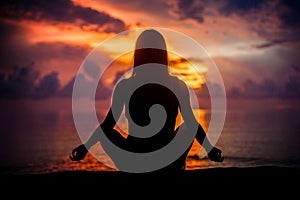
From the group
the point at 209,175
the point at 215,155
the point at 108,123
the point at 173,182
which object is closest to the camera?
the point at 215,155

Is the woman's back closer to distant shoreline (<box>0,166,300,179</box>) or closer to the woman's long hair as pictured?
the woman's long hair

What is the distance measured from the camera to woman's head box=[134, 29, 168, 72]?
527 centimetres

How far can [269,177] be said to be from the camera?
5.86m

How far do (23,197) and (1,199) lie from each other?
0.33m

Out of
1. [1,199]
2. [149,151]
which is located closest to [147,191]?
[149,151]

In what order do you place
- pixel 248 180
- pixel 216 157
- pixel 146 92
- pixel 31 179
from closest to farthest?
pixel 216 157 < pixel 146 92 < pixel 248 180 < pixel 31 179

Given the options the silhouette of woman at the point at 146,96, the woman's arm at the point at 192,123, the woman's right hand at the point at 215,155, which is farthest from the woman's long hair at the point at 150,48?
the woman's right hand at the point at 215,155

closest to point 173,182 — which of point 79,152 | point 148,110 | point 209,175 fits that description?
point 209,175

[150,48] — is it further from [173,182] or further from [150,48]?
[173,182]

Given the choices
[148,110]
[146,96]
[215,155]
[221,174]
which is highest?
[146,96]

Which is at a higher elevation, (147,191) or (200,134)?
(200,134)

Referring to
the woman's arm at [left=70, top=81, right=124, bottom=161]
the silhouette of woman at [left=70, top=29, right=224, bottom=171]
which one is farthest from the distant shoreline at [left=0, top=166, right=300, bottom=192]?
the woman's arm at [left=70, top=81, right=124, bottom=161]

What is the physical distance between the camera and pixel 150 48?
5281 mm

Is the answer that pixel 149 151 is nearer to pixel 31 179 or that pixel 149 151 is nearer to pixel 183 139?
pixel 183 139
